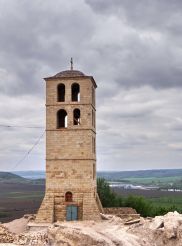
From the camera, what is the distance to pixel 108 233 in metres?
26.0

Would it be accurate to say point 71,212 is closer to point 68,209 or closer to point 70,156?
point 68,209

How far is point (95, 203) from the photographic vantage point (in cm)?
3150

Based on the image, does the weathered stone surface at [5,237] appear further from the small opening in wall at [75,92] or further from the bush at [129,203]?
the bush at [129,203]

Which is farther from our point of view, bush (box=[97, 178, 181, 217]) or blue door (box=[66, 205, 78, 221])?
bush (box=[97, 178, 181, 217])

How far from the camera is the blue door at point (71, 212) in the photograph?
3161 centimetres

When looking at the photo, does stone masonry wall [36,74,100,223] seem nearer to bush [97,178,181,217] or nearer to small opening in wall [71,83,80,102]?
small opening in wall [71,83,80,102]

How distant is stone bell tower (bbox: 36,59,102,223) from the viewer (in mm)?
31703

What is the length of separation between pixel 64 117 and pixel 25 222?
843 centimetres

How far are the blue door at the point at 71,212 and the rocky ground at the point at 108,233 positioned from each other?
1.73m

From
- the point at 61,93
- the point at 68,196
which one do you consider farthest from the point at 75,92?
the point at 68,196

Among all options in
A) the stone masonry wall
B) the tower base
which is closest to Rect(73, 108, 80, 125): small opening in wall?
the stone masonry wall

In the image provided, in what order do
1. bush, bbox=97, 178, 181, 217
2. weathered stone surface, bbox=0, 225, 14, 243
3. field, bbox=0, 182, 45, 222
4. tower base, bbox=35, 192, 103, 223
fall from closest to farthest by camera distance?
weathered stone surface, bbox=0, 225, 14, 243, tower base, bbox=35, 192, 103, 223, bush, bbox=97, 178, 181, 217, field, bbox=0, 182, 45, 222

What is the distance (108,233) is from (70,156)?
308 inches

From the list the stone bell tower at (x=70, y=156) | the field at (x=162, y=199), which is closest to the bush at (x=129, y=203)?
the stone bell tower at (x=70, y=156)
